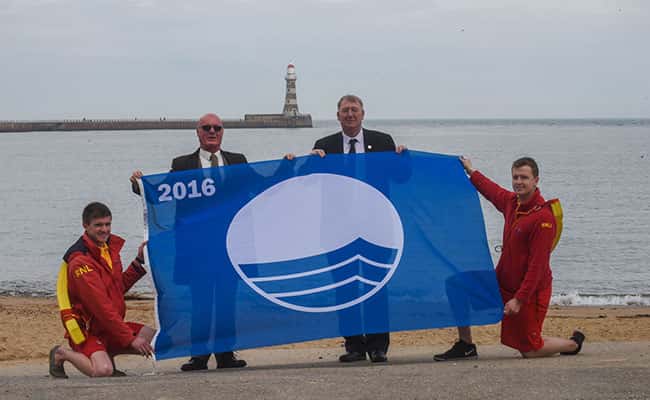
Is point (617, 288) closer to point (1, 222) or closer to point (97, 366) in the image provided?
point (97, 366)

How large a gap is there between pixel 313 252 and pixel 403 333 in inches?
156

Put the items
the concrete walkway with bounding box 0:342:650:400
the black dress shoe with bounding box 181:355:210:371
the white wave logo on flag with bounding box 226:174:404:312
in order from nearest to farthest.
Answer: the concrete walkway with bounding box 0:342:650:400
the white wave logo on flag with bounding box 226:174:404:312
the black dress shoe with bounding box 181:355:210:371

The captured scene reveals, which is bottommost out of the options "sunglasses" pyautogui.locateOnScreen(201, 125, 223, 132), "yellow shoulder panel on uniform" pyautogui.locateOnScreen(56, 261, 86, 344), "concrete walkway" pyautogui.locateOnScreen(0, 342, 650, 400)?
"concrete walkway" pyautogui.locateOnScreen(0, 342, 650, 400)

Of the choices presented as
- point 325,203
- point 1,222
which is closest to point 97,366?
point 325,203

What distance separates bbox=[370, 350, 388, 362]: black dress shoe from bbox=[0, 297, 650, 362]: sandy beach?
6.99 feet

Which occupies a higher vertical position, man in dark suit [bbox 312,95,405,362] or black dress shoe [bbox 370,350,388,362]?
man in dark suit [bbox 312,95,405,362]

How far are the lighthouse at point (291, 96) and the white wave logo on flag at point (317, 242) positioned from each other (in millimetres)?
115688

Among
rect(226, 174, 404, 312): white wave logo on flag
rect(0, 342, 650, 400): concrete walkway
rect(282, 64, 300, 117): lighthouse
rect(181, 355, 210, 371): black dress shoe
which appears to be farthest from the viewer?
rect(282, 64, 300, 117): lighthouse

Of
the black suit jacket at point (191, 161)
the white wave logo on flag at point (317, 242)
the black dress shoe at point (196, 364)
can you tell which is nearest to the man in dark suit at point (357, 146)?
the white wave logo on flag at point (317, 242)

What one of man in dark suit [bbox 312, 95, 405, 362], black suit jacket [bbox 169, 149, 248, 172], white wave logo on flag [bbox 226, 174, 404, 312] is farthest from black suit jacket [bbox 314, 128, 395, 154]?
black suit jacket [bbox 169, 149, 248, 172]

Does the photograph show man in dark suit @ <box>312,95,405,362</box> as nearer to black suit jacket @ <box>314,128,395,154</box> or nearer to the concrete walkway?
black suit jacket @ <box>314,128,395,154</box>

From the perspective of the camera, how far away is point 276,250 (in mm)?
7918

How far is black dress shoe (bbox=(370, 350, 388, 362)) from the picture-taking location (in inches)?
317

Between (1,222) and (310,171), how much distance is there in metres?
26.6
